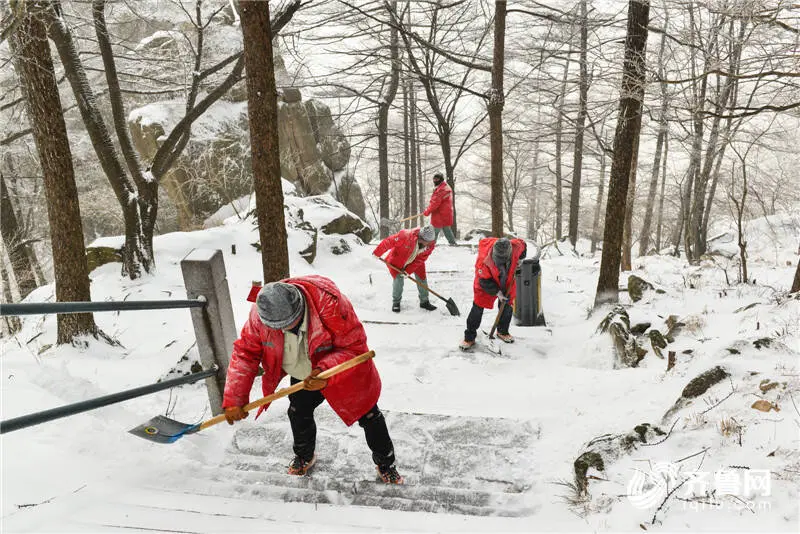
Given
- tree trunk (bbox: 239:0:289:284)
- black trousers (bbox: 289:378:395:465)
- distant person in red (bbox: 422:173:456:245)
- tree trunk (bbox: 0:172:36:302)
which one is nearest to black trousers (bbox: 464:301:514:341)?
tree trunk (bbox: 239:0:289:284)

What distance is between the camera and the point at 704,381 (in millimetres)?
3146

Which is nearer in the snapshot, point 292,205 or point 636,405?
point 636,405

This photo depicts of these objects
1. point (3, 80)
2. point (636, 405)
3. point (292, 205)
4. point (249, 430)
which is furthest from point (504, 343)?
point (3, 80)

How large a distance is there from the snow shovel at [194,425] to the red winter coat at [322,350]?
10cm

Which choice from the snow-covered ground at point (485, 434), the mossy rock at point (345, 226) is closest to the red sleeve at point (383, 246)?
the snow-covered ground at point (485, 434)

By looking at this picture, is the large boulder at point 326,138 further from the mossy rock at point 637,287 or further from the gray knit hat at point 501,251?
the gray knit hat at point 501,251

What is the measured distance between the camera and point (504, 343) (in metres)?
5.98

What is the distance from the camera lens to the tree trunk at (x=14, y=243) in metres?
11.9

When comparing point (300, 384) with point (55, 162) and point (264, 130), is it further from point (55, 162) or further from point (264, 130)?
point (55, 162)

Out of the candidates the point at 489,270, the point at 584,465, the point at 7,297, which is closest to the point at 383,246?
the point at 489,270

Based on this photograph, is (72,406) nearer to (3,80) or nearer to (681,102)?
(681,102)

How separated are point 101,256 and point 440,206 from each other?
7.20 meters

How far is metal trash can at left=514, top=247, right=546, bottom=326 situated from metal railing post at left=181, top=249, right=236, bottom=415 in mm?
4456

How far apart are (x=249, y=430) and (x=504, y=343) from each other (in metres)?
3.64
